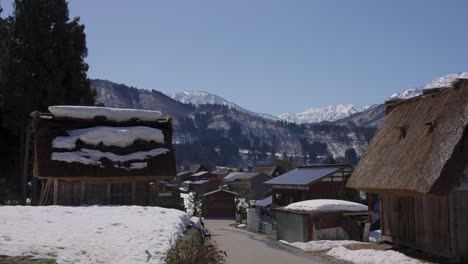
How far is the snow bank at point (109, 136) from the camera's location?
2170cm

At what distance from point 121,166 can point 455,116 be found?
1416cm

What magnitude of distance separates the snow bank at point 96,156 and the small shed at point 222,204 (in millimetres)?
40081

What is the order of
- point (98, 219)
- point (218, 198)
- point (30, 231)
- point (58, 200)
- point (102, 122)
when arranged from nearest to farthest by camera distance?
point (30, 231) → point (98, 219) → point (58, 200) → point (102, 122) → point (218, 198)

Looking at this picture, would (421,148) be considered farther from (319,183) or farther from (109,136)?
(319,183)

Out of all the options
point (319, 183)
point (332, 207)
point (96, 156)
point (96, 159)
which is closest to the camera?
point (96, 159)

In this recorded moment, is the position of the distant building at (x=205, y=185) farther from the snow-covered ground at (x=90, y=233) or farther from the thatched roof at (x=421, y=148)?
the snow-covered ground at (x=90, y=233)

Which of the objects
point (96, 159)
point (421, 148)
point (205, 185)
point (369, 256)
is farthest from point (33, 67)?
point (205, 185)

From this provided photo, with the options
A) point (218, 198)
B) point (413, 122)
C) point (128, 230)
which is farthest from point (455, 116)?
point (218, 198)

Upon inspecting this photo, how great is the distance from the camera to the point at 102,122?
23.6 m

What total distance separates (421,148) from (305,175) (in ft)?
92.1

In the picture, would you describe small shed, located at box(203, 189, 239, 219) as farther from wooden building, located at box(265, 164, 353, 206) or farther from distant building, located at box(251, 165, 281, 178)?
distant building, located at box(251, 165, 281, 178)

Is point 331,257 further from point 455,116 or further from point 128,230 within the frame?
point 128,230

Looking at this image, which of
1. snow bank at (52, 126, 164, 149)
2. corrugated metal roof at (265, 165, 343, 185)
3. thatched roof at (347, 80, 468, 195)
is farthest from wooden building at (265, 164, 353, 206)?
snow bank at (52, 126, 164, 149)

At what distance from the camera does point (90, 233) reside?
11508mm
